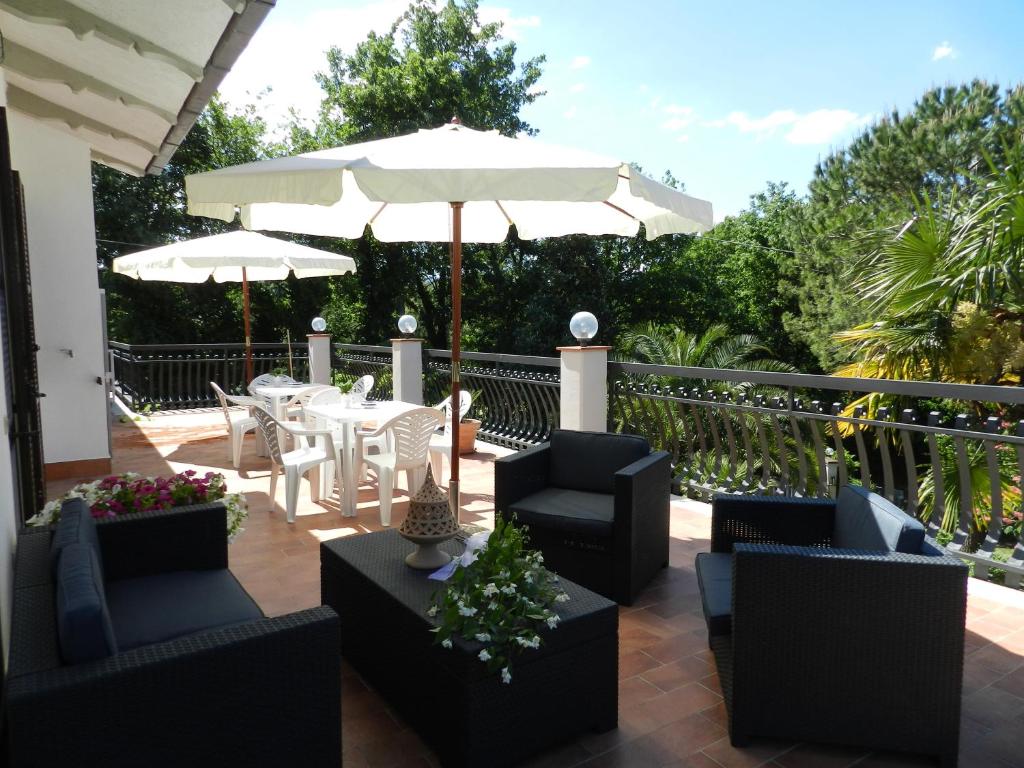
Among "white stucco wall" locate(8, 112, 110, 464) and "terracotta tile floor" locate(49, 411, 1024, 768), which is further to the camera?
"white stucco wall" locate(8, 112, 110, 464)

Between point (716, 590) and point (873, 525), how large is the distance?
59 centimetres

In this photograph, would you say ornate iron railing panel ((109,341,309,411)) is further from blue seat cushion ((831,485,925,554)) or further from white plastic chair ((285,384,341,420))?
blue seat cushion ((831,485,925,554))

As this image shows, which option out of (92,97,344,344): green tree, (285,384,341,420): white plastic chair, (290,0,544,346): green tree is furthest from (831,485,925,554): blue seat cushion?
(290,0,544,346): green tree

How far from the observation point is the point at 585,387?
18.0ft

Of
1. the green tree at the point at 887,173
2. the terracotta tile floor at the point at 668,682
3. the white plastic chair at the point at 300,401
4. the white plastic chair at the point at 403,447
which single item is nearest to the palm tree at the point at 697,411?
the terracotta tile floor at the point at 668,682

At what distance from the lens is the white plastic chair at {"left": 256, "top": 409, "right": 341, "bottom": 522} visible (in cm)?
472

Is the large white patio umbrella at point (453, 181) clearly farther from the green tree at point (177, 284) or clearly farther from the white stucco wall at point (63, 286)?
the green tree at point (177, 284)

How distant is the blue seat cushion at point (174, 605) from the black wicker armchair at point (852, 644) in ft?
5.31

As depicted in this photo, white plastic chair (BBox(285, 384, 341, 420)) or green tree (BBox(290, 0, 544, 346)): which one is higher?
green tree (BBox(290, 0, 544, 346))

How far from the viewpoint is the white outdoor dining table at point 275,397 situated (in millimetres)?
6898

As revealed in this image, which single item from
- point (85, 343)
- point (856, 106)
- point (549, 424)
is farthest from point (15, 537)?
point (856, 106)

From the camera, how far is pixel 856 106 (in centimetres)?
3259

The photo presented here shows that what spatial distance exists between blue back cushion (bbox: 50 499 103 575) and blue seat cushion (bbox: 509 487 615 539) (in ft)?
6.14

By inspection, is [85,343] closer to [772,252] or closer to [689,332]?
[689,332]
